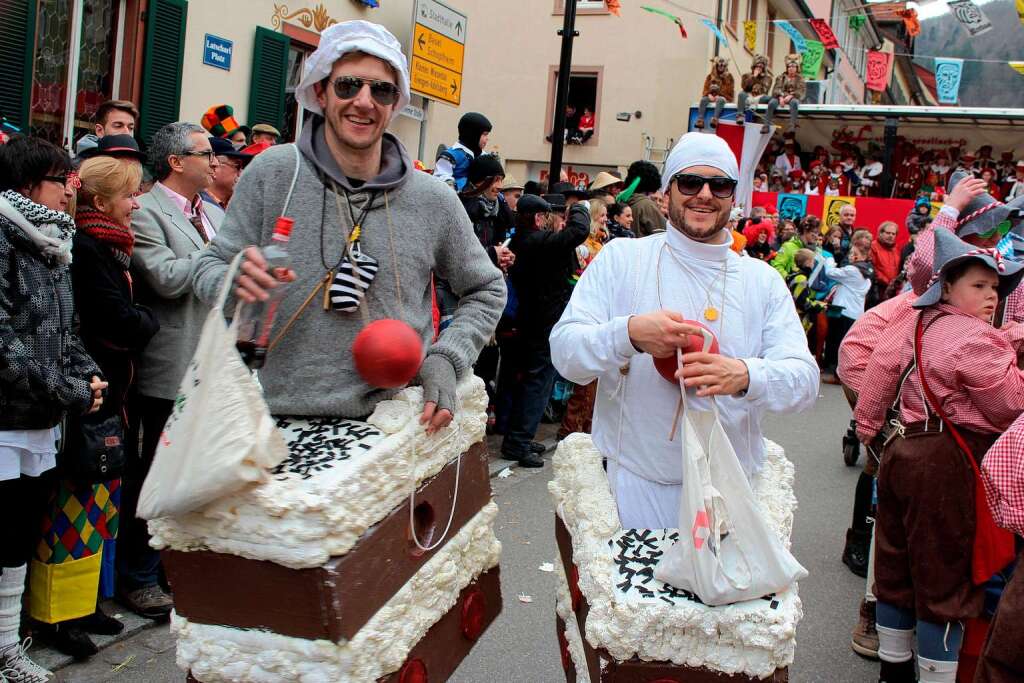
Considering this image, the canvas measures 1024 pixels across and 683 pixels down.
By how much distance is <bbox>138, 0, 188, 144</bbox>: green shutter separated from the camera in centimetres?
908

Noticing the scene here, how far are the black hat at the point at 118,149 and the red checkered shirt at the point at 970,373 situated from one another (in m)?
3.36

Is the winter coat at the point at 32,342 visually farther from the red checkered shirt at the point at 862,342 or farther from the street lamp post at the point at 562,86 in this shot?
the street lamp post at the point at 562,86

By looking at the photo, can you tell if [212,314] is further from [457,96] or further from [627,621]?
[457,96]

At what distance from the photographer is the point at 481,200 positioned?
6.89m

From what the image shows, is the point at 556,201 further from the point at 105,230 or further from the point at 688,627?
the point at 688,627

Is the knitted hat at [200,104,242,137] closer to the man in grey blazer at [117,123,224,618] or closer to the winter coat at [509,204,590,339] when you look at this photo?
the winter coat at [509,204,590,339]

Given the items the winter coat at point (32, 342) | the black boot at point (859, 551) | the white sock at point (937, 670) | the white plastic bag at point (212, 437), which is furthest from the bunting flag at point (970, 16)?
the white plastic bag at point (212, 437)

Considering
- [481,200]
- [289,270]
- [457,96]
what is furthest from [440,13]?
[289,270]

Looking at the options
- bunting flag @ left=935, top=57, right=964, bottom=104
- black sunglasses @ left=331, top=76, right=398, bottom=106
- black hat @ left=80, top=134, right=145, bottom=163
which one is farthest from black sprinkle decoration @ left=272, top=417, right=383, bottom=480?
bunting flag @ left=935, top=57, right=964, bottom=104

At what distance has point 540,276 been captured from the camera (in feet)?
24.4

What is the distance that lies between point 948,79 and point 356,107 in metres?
24.6

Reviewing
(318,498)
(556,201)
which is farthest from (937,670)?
(556,201)

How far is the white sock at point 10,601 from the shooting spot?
142 inches

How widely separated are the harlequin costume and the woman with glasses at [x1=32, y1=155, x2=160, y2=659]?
17878mm
